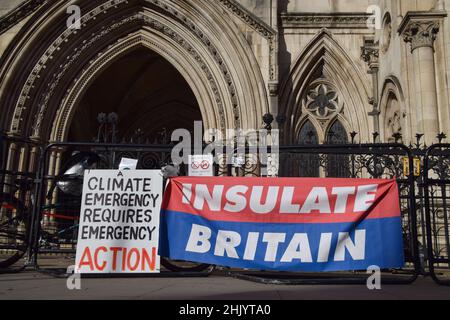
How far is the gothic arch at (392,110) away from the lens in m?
11.2

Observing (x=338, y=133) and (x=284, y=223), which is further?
(x=338, y=133)

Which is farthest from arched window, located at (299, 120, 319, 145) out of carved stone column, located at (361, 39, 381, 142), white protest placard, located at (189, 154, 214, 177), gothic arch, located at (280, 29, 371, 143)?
→ white protest placard, located at (189, 154, 214, 177)

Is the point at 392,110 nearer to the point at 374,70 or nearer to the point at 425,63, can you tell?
the point at 374,70

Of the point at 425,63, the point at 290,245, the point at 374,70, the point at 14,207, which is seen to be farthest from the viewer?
the point at 374,70

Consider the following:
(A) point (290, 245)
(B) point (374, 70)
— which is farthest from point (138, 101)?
(A) point (290, 245)

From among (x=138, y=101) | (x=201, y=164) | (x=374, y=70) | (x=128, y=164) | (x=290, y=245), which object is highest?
(x=138, y=101)

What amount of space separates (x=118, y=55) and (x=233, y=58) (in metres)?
4.23

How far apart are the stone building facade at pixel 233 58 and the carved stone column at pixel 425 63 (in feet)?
4.39

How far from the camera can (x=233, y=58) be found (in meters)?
12.9

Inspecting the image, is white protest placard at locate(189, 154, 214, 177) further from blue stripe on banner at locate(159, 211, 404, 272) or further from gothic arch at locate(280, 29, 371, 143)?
gothic arch at locate(280, 29, 371, 143)

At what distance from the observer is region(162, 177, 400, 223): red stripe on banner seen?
504 cm

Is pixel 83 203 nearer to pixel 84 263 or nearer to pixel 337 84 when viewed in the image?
pixel 84 263

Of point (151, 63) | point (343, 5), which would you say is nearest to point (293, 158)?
point (343, 5)

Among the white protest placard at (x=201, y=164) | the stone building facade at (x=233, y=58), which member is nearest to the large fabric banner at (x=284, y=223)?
the white protest placard at (x=201, y=164)
